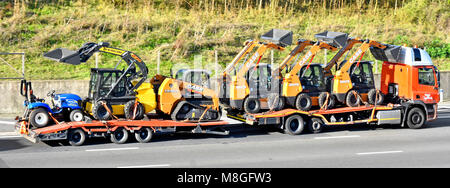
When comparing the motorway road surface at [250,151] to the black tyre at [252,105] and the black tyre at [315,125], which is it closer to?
the black tyre at [315,125]

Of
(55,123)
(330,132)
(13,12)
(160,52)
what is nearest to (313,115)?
(330,132)

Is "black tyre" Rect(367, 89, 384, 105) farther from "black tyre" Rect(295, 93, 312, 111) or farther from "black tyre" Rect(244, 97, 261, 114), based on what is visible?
"black tyre" Rect(244, 97, 261, 114)

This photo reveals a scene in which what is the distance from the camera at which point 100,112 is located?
14.9 m

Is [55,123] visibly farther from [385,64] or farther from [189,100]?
[385,64]

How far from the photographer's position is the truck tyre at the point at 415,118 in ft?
61.5

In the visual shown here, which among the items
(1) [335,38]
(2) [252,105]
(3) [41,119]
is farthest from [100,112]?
(1) [335,38]

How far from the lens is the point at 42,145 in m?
14.7

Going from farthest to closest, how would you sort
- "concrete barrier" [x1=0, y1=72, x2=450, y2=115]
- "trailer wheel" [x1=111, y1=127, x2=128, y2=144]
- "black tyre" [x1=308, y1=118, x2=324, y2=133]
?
"concrete barrier" [x1=0, y1=72, x2=450, y2=115] < "black tyre" [x1=308, y1=118, x2=324, y2=133] < "trailer wheel" [x1=111, y1=127, x2=128, y2=144]

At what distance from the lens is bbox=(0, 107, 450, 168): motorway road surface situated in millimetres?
12555

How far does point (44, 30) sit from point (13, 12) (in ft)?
9.15

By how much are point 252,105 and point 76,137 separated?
5783mm

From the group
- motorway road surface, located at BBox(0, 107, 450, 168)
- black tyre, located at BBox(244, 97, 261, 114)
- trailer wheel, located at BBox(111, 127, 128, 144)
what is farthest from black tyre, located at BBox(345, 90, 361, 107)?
trailer wheel, located at BBox(111, 127, 128, 144)

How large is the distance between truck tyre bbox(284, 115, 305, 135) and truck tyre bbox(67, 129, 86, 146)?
666cm

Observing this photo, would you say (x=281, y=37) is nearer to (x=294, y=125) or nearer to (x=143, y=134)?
(x=294, y=125)
